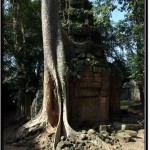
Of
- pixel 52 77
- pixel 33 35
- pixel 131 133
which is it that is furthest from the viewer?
pixel 33 35

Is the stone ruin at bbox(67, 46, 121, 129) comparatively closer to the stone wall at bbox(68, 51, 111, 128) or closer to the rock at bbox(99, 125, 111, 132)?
the stone wall at bbox(68, 51, 111, 128)

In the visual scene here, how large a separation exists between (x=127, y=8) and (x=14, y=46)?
10.6ft

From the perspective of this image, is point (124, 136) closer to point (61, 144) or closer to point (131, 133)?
point (131, 133)

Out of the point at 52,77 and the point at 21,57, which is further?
the point at 21,57

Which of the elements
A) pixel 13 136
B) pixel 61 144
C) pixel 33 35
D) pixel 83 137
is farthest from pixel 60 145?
pixel 33 35

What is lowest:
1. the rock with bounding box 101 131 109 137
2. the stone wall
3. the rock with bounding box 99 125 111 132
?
the rock with bounding box 101 131 109 137

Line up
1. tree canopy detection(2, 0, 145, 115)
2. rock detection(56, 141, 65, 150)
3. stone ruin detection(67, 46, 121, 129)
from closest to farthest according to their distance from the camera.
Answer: rock detection(56, 141, 65, 150)
stone ruin detection(67, 46, 121, 129)
tree canopy detection(2, 0, 145, 115)

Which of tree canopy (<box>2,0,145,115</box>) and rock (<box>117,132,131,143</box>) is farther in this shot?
tree canopy (<box>2,0,145,115</box>)

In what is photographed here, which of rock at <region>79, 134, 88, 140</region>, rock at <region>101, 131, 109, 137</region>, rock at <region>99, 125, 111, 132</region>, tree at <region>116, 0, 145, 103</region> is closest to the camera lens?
tree at <region>116, 0, 145, 103</region>

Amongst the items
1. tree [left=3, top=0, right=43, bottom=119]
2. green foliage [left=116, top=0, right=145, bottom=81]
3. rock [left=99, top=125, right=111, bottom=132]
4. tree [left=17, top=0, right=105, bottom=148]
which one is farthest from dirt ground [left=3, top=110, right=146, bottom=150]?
green foliage [left=116, top=0, right=145, bottom=81]

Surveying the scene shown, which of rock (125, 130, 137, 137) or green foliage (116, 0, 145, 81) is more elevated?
green foliage (116, 0, 145, 81)

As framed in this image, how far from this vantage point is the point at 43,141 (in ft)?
20.3

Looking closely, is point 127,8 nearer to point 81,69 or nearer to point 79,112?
point 81,69

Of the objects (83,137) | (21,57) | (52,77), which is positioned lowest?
(83,137)
